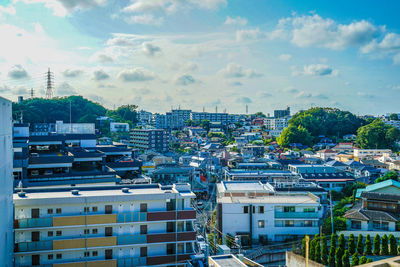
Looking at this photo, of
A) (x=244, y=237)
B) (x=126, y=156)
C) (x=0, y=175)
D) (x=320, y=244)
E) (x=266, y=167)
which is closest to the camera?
(x=0, y=175)

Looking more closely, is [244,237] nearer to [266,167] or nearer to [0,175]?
[0,175]

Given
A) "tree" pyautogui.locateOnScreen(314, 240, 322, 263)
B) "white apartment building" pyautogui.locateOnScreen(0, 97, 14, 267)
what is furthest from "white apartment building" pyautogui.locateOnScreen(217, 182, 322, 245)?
"white apartment building" pyautogui.locateOnScreen(0, 97, 14, 267)

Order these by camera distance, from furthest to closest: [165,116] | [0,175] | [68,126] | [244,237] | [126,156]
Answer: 1. [165,116]
2. [68,126]
3. [126,156]
4. [244,237]
5. [0,175]

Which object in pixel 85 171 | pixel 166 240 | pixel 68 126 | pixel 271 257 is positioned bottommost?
pixel 271 257

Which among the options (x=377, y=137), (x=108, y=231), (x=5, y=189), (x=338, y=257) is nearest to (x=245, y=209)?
(x=338, y=257)

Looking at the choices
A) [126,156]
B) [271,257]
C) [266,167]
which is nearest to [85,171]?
[126,156]

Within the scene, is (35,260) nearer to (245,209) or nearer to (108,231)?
(108,231)
